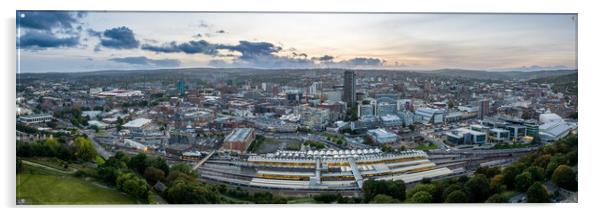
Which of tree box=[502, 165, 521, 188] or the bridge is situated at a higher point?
the bridge

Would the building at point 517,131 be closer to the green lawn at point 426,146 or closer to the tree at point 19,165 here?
the green lawn at point 426,146

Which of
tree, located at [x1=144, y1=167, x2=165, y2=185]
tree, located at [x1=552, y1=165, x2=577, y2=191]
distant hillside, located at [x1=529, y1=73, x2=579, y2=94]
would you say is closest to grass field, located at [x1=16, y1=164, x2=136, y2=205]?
tree, located at [x1=144, y1=167, x2=165, y2=185]

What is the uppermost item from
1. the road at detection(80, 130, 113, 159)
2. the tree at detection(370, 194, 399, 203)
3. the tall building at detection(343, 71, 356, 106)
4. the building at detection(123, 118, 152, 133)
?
Result: the tall building at detection(343, 71, 356, 106)

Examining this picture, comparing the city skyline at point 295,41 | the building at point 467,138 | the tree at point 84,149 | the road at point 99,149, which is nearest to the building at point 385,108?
the city skyline at point 295,41

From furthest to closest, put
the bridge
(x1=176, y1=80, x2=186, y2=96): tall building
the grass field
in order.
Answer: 1. (x1=176, y1=80, x2=186, y2=96): tall building
2. the bridge
3. the grass field

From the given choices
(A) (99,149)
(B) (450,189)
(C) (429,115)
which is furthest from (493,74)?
(A) (99,149)

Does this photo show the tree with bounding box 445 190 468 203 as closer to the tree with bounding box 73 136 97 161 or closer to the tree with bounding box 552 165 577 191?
the tree with bounding box 552 165 577 191

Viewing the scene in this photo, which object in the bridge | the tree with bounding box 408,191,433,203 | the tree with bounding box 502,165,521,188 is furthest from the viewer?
the bridge
